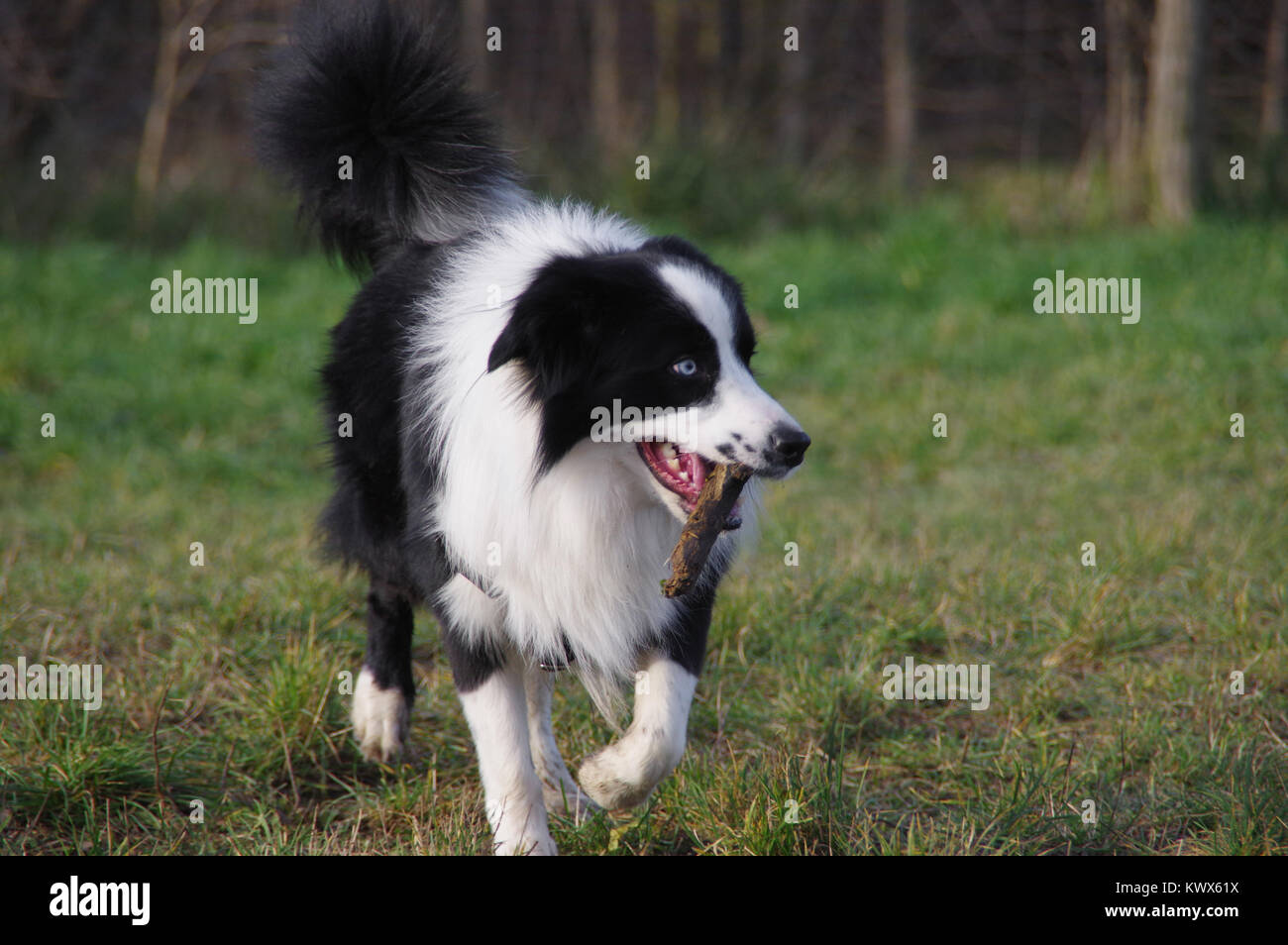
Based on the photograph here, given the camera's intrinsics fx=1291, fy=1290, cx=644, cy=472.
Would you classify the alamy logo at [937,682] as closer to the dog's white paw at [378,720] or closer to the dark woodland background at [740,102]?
the dog's white paw at [378,720]

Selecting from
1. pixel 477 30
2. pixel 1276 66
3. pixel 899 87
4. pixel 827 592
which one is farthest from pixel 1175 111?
pixel 477 30

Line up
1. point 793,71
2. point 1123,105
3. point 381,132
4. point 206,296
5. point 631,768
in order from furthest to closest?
point 793,71
point 1123,105
point 206,296
point 381,132
point 631,768

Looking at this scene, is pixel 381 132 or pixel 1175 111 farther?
pixel 1175 111

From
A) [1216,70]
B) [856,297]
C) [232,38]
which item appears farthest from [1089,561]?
[1216,70]

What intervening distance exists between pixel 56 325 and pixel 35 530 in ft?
8.30

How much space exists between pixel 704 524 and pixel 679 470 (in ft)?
0.45

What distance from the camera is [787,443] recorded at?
2.36 metres

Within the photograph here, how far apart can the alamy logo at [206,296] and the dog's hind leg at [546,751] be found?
462 cm

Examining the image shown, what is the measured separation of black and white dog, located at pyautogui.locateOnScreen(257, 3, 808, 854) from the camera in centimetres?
247

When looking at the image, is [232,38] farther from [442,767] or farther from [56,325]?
[442,767]

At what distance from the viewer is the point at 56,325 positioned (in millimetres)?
6895

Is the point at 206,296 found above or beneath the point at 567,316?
above

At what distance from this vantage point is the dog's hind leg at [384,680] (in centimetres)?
316
